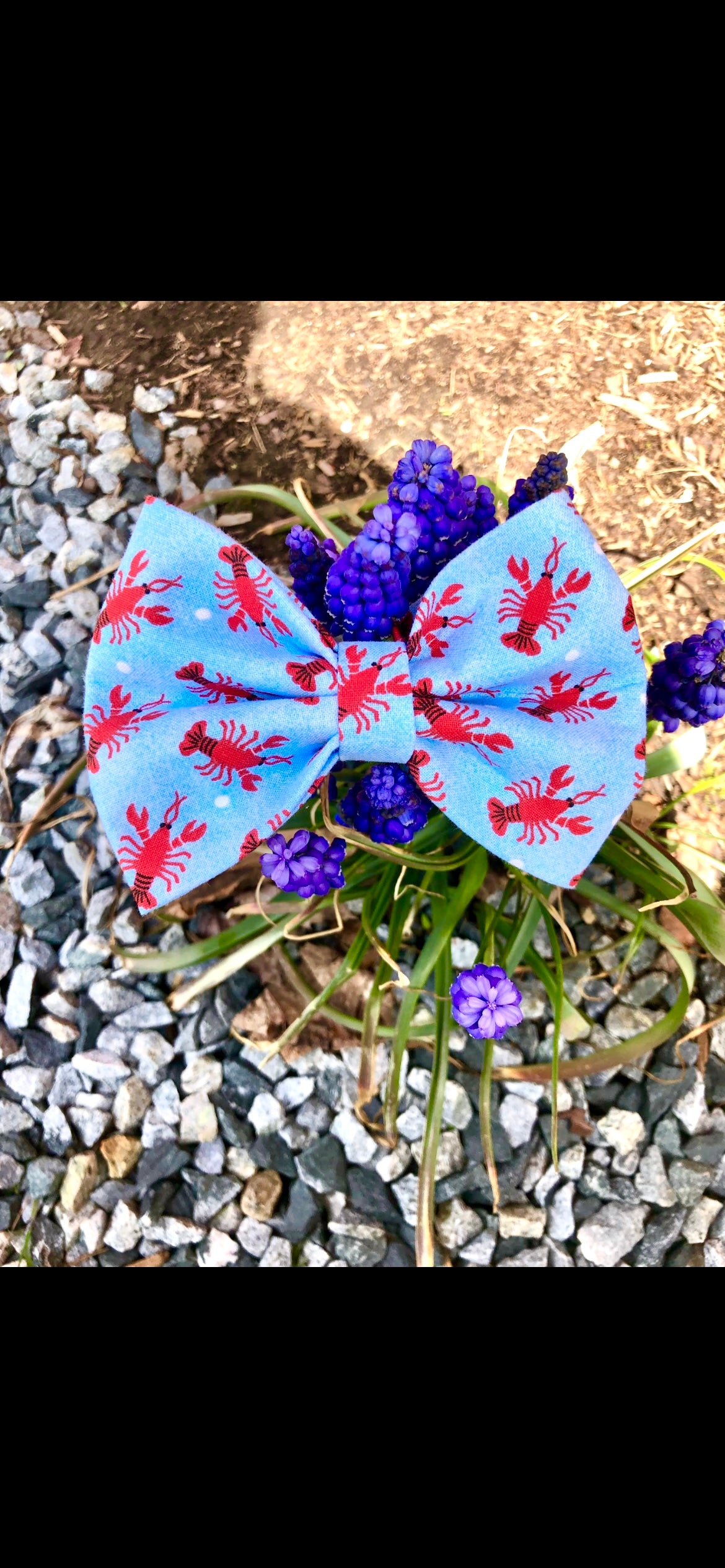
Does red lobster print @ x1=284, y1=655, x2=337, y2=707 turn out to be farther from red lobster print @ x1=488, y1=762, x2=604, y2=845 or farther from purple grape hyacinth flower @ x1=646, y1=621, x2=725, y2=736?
purple grape hyacinth flower @ x1=646, y1=621, x2=725, y2=736

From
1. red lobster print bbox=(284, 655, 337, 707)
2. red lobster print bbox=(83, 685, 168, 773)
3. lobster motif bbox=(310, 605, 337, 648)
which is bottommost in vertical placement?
red lobster print bbox=(83, 685, 168, 773)

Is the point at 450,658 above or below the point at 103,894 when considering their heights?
above

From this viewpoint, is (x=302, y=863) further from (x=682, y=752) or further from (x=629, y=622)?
(x=682, y=752)

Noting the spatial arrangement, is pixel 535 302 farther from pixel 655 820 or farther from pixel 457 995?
pixel 457 995

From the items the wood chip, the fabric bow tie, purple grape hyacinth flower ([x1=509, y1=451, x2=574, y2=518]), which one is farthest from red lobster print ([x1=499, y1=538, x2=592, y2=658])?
the wood chip

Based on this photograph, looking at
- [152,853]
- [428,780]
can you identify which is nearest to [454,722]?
[428,780]

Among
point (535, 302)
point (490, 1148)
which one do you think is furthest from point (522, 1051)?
point (535, 302)
